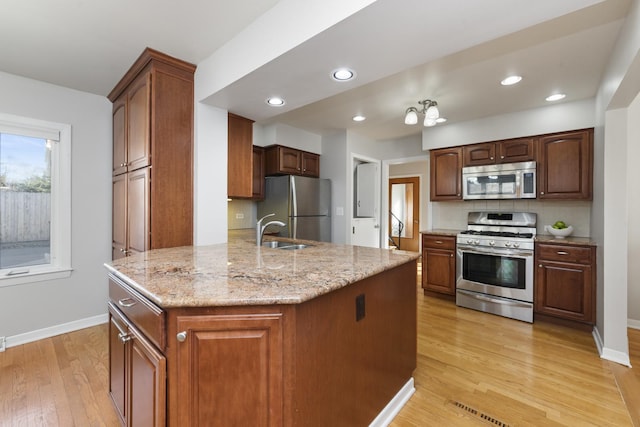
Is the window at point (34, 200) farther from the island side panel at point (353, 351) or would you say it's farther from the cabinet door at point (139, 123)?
the island side panel at point (353, 351)

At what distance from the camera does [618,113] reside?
89.8 inches

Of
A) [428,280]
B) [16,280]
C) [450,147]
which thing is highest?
[450,147]

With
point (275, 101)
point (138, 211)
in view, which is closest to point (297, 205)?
point (275, 101)

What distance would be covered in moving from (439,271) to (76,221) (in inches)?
167

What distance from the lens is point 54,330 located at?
2.81m

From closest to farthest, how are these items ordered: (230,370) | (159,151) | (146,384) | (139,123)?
(230,370)
(146,384)
(159,151)
(139,123)

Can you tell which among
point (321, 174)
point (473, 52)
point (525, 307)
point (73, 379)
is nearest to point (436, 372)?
point (525, 307)

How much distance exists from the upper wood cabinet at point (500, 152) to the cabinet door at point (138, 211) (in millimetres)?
3697

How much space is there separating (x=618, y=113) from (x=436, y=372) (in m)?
2.49

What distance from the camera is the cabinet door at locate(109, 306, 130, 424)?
53.7 inches

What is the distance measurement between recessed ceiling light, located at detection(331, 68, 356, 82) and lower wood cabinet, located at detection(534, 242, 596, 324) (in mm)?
2706

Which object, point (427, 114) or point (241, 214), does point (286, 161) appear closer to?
point (241, 214)

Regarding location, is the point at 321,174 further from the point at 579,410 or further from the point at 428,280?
the point at 579,410

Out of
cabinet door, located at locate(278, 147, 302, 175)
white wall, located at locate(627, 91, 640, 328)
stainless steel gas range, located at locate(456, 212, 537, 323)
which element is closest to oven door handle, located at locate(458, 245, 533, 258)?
stainless steel gas range, located at locate(456, 212, 537, 323)
